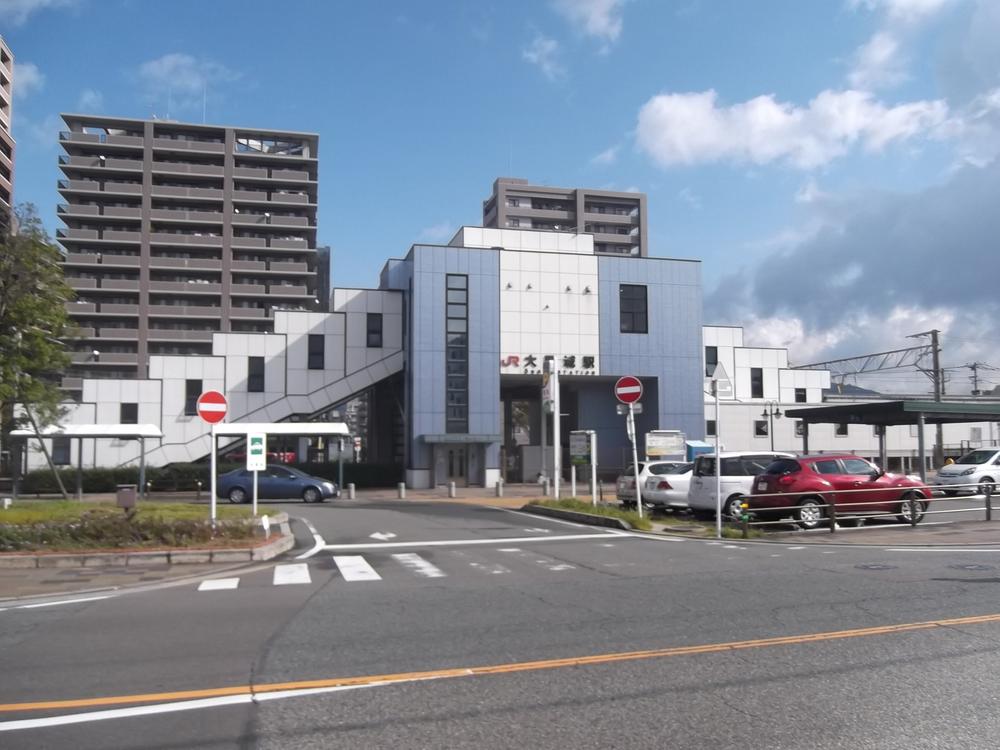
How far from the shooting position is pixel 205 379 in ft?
153

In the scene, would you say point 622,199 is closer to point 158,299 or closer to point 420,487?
point 158,299

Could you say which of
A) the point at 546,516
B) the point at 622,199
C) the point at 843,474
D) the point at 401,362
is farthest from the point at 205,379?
the point at 622,199

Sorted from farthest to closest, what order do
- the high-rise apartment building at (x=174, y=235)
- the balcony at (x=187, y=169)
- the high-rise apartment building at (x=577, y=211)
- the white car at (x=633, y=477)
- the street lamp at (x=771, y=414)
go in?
the high-rise apartment building at (x=577, y=211)
the balcony at (x=187, y=169)
the high-rise apartment building at (x=174, y=235)
the street lamp at (x=771, y=414)
the white car at (x=633, y=477)

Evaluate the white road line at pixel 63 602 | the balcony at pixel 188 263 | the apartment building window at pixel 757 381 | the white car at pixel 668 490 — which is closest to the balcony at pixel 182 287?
the balcony at pixel 188 263

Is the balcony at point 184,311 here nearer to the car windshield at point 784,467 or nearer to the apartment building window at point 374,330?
the apartment building window at point 374,330

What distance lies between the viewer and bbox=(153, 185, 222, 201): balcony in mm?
79438

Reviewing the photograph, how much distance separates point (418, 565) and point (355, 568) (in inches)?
38.4

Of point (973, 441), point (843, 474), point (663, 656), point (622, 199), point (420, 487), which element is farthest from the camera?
point (622, 199)

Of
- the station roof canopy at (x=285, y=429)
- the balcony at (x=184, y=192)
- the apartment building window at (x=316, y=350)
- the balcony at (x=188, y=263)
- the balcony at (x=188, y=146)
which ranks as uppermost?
the balcony at (x=188, y=146)

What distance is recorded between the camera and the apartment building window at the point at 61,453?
45.1 meters

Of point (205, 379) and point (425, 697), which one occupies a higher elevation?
point (205, 379)

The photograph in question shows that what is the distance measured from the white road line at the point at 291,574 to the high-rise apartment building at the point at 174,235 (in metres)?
68.3

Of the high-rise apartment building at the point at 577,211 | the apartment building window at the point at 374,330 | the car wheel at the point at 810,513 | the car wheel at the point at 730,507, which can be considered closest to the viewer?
the car wheel at the point at 810,513

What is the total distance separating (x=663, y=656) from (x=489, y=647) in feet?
4.76
